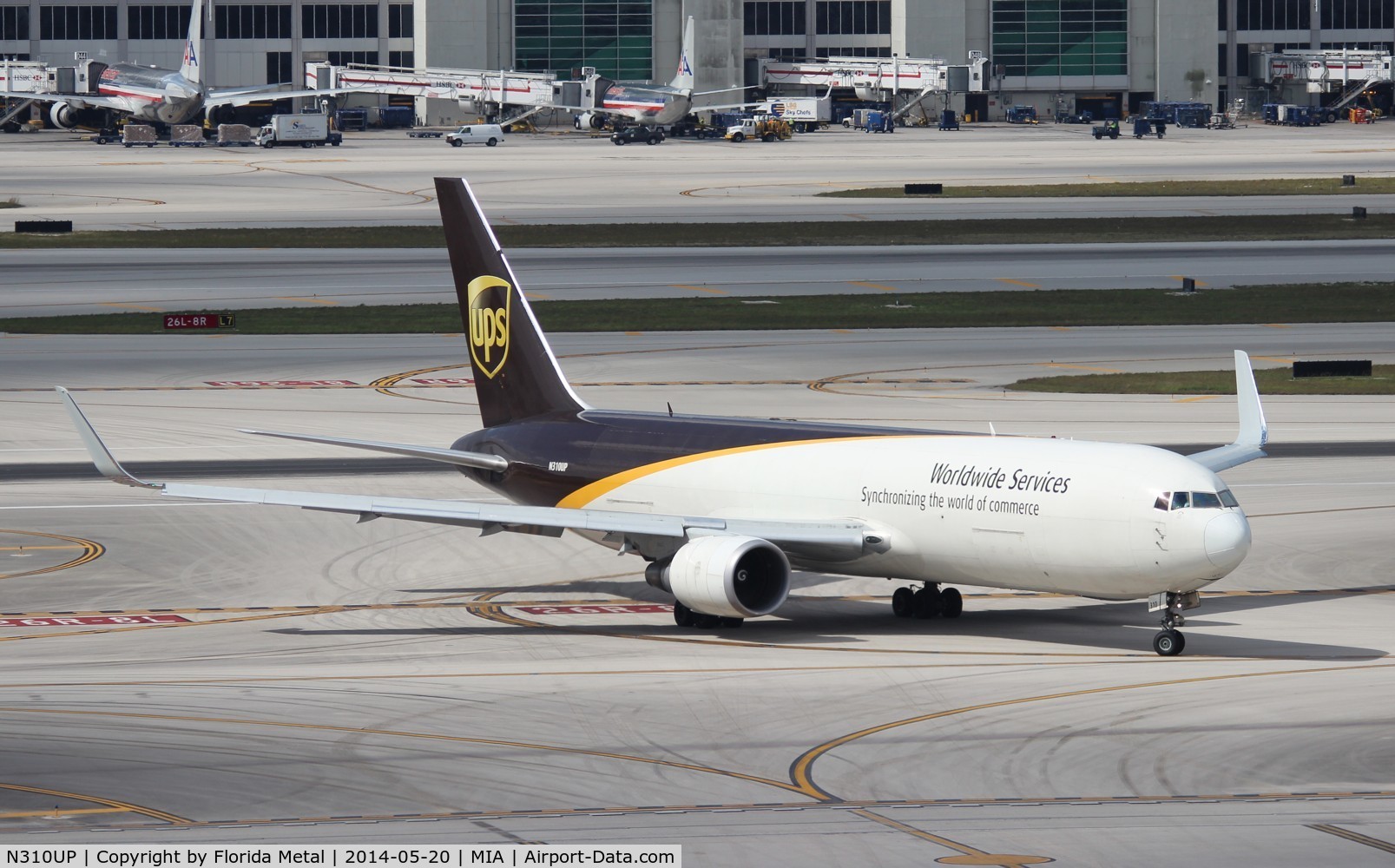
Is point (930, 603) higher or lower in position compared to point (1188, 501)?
lower

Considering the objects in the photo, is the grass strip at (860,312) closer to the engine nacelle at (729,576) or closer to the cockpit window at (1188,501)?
the engine nacelle at (729,576)

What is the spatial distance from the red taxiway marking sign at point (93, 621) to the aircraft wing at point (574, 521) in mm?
2877

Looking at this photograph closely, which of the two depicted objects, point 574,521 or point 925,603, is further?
point 925,603

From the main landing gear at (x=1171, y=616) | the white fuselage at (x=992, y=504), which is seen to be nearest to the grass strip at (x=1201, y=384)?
the white fuselage at (x=992, y=504)

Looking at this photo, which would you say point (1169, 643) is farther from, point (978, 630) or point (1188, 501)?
point (978, 630)

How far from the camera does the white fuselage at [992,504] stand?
31266 mm

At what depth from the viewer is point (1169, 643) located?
32.0m

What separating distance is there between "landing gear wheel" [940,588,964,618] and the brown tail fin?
29.8 ft

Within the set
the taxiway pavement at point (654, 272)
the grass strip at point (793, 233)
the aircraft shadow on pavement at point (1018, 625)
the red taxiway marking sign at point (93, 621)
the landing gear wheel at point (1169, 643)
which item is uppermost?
the grass strip at point (793, 233)

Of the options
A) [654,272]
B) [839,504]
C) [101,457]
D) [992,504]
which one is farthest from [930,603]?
[654,272]

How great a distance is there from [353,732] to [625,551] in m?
11.0

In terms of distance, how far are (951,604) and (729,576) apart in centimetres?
519

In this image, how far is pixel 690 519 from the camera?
35125 mm

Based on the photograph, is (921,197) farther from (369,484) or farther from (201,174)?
(369,484)
